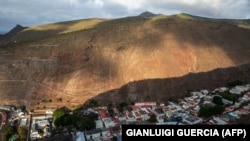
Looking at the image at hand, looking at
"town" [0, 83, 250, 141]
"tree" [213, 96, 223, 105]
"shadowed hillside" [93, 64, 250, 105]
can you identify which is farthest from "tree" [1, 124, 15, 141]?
"tree" [213, 96, 223, 105]

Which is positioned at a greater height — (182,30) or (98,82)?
(182,30)

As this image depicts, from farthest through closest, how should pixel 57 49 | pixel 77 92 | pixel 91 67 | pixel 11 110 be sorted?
pixel 57 49, pixel 91 67, pixel 77 92, pixel 11 110

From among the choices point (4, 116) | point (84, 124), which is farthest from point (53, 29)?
point (84, 124)

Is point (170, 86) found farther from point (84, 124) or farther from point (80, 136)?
point (80, 136)

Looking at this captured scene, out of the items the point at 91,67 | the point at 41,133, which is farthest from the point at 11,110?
the point at 91,67

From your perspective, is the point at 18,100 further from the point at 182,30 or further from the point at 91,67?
the point at 182,30

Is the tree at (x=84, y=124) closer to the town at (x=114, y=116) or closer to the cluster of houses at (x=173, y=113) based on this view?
the town at (x=114, y=116)
